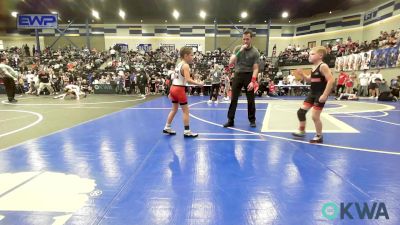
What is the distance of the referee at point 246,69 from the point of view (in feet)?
17.6

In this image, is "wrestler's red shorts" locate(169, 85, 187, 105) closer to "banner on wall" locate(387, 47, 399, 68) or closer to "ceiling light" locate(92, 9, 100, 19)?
"banner on wall" locate(387, 47, 399, 68)

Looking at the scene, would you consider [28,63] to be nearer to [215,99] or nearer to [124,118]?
[215,99]

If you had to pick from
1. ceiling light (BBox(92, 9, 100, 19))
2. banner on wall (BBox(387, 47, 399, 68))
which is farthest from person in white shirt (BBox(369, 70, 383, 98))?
ceiling light (BBox(92, 9, 100, 19))

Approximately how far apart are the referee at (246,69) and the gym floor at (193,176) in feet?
2.59

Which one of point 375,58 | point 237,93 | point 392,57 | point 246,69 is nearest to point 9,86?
point 237,93

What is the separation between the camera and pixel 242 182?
2650 mm

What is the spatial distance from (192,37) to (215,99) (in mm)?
20033

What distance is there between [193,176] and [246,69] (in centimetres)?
327

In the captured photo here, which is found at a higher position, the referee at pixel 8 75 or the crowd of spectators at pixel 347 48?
the crowd of spectators at pixel 347 48

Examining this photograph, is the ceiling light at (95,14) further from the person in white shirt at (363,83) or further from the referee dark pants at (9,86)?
the person in white shirt at (363,83)

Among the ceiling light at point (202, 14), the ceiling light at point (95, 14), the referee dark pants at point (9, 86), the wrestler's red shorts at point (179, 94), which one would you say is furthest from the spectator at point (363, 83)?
the ceiling light at point (95, 14)

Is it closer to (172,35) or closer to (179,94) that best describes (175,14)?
(172,35)

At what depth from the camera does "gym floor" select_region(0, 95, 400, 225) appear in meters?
2.06

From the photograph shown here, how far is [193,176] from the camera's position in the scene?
9.21 feet
